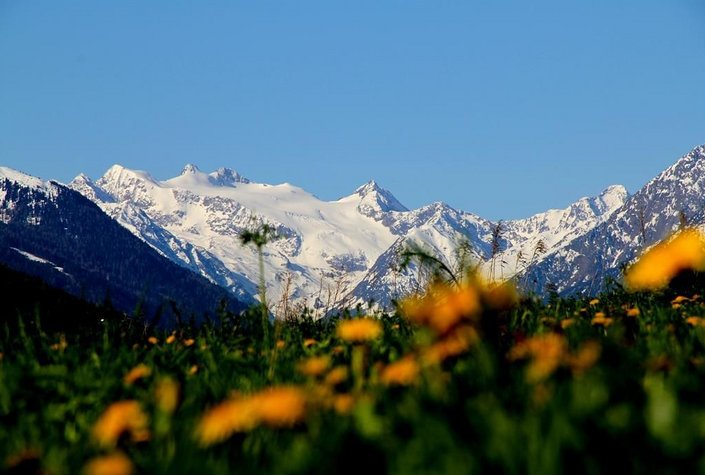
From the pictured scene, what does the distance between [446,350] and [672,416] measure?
131 cm

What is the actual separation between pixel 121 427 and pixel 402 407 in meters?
0.99

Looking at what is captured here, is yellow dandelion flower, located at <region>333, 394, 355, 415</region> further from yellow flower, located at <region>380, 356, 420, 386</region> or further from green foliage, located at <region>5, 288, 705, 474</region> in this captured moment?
yellow flower, located at <region>380, 356, 420, 386</region>

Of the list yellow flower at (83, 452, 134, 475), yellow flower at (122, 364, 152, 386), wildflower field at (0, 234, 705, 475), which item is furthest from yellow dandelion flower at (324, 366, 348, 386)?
yellow flower at (83, 452, 134, 475)

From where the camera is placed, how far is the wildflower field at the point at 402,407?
1.93m

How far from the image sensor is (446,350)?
3168 mm

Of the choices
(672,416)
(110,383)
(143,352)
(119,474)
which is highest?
(143,352)

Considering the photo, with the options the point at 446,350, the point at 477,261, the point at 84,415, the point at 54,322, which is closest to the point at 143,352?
the point at 84,415

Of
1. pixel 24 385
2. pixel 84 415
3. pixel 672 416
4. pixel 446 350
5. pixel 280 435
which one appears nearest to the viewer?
pixel 672 416

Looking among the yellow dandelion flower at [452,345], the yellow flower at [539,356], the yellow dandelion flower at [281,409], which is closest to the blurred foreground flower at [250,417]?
the yellow dandelion flower at [281,409]

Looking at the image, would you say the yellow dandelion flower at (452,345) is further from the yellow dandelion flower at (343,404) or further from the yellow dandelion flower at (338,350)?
the yellow dandelion flower at (338,350)

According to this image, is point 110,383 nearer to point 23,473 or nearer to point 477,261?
point 23,473

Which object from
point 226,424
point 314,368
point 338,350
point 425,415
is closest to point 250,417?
point 226,424

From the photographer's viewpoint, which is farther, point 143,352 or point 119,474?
point 143,352

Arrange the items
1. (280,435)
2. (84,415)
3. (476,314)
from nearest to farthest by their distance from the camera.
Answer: (280,435)
(476,314)
(84,415)
